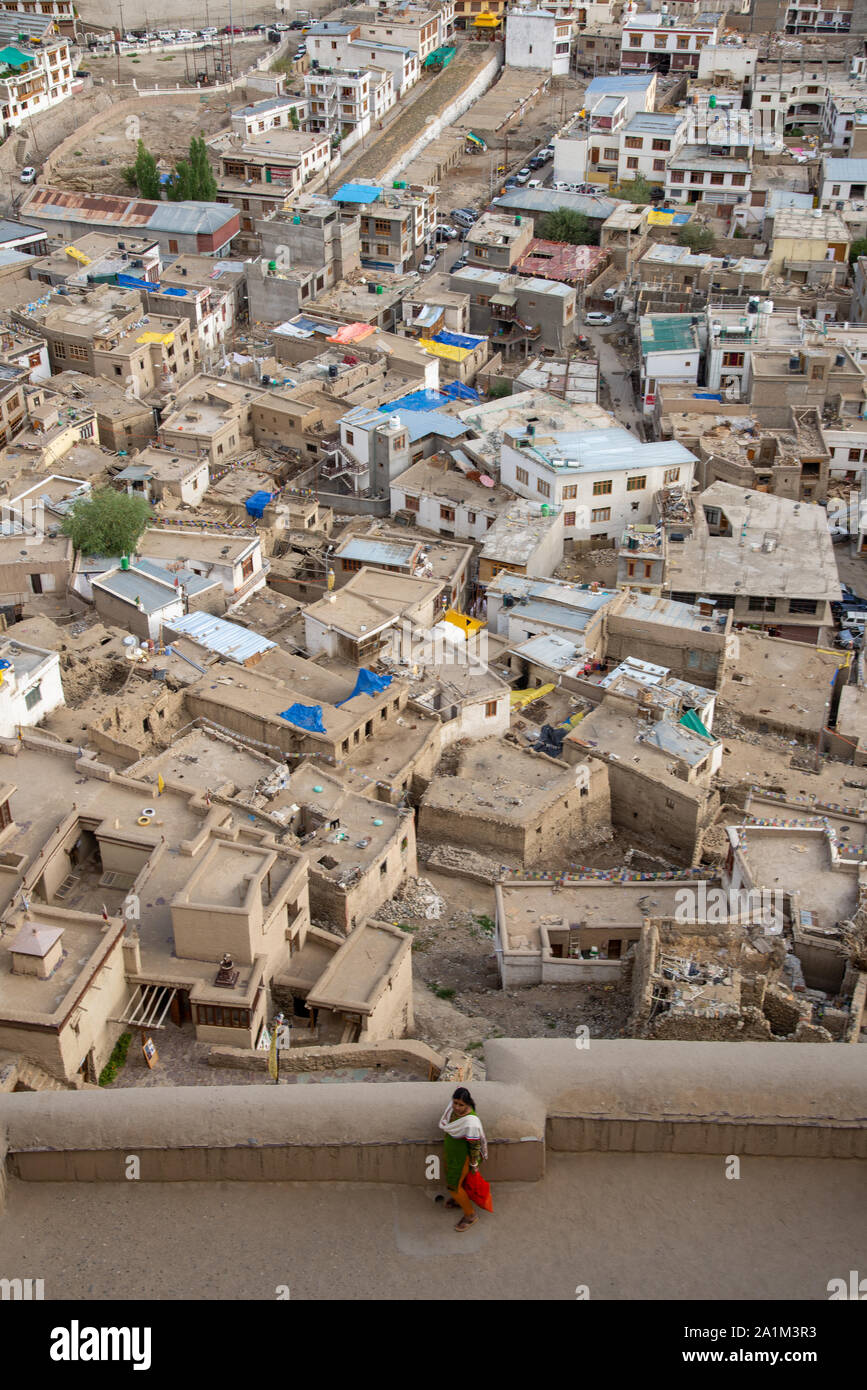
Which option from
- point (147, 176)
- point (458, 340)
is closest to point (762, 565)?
point (458, 340)

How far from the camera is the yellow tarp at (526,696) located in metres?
39.9

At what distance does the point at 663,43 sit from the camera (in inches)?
3735

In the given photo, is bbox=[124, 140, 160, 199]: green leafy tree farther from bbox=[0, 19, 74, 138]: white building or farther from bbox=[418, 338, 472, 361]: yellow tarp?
bbox=[418, 338, 472, 361]: yellow tarp

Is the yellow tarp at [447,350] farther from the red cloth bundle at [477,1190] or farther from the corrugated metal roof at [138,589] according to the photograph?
the red cloth bundle at [477,1190]

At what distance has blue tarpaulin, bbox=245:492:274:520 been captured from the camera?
5041 centimetres

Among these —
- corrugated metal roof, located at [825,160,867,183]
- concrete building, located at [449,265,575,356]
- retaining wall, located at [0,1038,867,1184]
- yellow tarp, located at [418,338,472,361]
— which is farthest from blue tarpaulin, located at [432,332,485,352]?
retaining wall, located at [0,1038,867,1184]

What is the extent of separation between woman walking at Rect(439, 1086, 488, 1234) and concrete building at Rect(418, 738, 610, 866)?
2163 centimetres

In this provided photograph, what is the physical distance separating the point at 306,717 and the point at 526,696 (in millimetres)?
7907

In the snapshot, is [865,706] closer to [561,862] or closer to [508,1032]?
[561,862]

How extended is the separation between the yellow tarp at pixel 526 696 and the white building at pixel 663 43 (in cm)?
6909

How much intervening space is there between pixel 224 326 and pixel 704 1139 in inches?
2315

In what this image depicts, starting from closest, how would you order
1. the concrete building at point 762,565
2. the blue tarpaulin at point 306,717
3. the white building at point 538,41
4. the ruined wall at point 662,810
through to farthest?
1. the blue tarpaulin at point 306,717
2. the ruined wall at point 662,810
3. the concrete building at point 762,565
4. the white building at point 538,41

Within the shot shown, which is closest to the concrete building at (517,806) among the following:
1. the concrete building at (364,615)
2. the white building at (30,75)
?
the concrete building at (364,615)

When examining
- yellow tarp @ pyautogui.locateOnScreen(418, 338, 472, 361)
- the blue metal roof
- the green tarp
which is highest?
the blue metal roof
